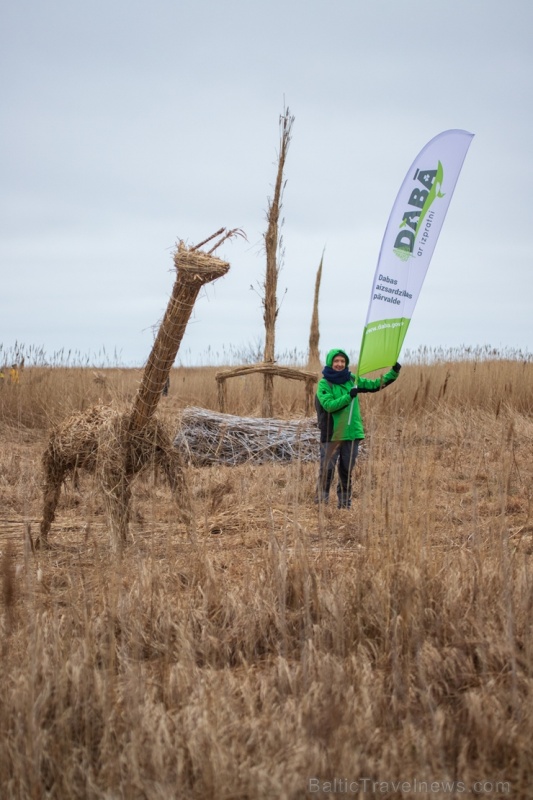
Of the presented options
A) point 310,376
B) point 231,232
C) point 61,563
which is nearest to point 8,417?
point 310,376

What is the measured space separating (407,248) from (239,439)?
4.14 metres

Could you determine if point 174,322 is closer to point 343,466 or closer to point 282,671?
point 282,671

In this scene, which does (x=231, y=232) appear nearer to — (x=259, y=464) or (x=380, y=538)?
(x=380, y=538)

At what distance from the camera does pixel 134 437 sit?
4836 mm

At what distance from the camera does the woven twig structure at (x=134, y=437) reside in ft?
14.7

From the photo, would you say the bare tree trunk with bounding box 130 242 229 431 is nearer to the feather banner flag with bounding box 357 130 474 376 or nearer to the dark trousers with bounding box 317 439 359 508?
the feather banner flag with bounding box 357 130 474 376

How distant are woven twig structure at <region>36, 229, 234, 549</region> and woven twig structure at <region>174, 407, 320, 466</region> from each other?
363 cm

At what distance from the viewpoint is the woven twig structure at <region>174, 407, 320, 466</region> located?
8.89 meters

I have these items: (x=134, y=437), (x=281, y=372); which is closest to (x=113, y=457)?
(x=134, y=437)

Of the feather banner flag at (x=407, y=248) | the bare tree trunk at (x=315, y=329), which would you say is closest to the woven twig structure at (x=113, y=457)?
the feather banner flag at (x=407, y=248)

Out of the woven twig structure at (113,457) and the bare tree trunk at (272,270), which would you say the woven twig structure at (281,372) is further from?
the woven twig structure at (113,457)

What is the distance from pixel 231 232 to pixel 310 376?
579 cm

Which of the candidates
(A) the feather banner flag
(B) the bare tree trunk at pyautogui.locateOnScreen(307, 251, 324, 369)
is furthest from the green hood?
(B) the bare tree trunk at pyautogui.locateOnScreen(307, 251, 324, 369)

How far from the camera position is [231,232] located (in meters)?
4.59
